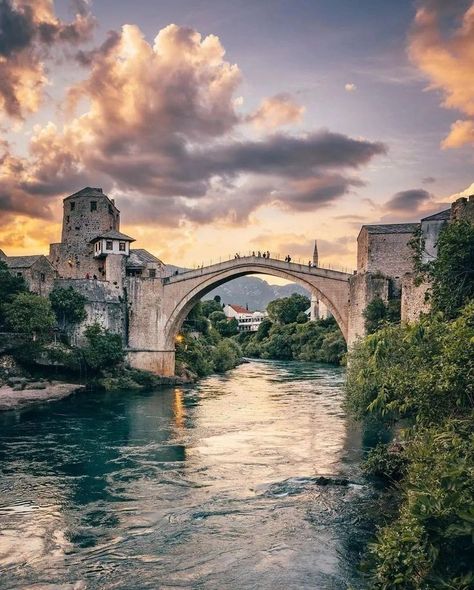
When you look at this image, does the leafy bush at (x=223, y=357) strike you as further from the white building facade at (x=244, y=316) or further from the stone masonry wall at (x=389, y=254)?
the white building facade at (x=244, y=316)

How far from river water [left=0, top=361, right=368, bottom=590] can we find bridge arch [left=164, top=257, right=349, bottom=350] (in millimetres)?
9113

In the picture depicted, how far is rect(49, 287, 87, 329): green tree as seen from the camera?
3139 cm

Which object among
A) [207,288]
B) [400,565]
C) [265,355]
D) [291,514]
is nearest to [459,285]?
[291,514]

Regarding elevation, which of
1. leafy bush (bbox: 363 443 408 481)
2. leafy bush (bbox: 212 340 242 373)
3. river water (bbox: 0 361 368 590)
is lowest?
river water (bbox: 0 361 368 590)

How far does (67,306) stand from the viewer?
31297mm

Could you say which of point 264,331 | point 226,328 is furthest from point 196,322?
point 226,328

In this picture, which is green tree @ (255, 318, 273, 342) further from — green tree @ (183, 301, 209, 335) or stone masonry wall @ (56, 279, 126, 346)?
stone masonry wall @ (56, 279, 126, 346)

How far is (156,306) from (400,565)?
30.4 m

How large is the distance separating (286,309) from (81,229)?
117 ft

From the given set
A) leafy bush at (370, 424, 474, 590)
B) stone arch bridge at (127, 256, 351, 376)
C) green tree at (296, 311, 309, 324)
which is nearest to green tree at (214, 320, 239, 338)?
green tree at (296, 311, 309, 324)

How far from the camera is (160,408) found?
24891 millimetres

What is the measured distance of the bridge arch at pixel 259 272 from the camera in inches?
1204

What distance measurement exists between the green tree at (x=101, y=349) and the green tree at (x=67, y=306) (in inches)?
39.6

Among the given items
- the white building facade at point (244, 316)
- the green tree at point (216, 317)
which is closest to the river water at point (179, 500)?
the green tree at point (216, 317)
